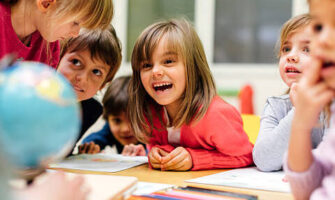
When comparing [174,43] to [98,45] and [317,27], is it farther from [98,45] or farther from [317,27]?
[317,27]

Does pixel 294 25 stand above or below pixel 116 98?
above

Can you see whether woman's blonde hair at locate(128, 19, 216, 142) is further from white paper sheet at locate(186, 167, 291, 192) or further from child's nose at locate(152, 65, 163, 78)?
white paper sheet at locate(186, 167, 291, 192)

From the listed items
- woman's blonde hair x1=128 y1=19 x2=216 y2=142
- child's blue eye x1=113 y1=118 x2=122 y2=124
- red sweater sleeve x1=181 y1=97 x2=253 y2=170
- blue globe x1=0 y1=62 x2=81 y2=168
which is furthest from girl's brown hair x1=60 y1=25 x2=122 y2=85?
blue globe x1=0 y1=62 x2=81 y2=168

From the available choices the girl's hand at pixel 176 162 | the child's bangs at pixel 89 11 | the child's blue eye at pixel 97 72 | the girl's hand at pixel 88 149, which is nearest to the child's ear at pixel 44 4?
the child's bangs at pixel 89 11

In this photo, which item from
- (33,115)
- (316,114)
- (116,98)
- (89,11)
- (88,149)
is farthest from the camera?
(116,98)

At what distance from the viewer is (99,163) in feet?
3.63

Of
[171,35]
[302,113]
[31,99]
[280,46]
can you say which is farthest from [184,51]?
[31,99]

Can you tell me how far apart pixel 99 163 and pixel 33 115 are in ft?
2.48

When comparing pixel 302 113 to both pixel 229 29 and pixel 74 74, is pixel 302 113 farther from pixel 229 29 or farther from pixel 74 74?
pixel 229 29

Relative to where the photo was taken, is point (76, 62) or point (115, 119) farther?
point (115, 119)

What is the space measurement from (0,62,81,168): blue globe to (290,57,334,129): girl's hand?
0.29 meters

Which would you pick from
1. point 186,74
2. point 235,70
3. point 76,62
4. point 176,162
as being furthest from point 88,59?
point 235,70

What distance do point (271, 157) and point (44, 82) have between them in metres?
0.75

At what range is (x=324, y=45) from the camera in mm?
445
